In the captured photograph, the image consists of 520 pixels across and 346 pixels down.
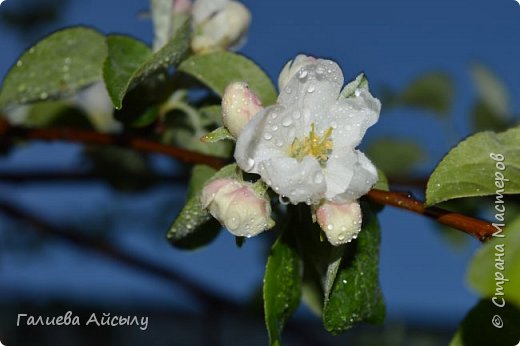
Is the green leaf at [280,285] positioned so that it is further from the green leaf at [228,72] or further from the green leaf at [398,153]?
the green leaf at [398,153]

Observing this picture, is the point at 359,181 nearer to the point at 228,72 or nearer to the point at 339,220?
the point at 339,220

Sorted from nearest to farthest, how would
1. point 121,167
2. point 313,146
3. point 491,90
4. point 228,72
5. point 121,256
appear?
point 313,146 < point 228,72 < point 121,167 < point 121,256 < point 491,90

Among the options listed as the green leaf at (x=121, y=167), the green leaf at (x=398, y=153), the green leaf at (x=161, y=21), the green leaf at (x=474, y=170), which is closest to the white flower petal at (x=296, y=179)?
the green leaf at (x=474, y=170)

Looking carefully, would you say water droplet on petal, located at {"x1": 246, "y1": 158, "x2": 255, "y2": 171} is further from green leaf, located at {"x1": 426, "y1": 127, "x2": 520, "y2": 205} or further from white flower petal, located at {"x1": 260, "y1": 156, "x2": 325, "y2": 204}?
Answer: green leaf, located at {"x1": 426, "y1": 127, "x2": 520, "y2": 205}

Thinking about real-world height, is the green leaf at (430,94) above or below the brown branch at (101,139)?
above

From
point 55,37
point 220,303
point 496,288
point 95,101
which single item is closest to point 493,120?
point 220,303

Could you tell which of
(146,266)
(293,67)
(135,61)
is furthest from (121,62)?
(146,266)
